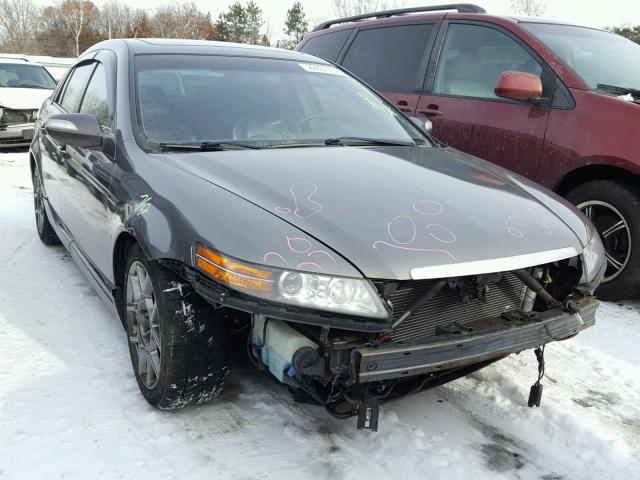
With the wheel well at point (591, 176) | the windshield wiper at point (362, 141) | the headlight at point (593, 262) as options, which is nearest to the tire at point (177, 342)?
the windshield wiper at point (362, 141)

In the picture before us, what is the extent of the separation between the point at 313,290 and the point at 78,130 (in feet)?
5.46

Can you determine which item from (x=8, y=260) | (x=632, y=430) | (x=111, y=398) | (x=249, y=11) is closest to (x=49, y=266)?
(x=8, y=260)

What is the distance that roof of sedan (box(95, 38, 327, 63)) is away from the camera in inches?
131

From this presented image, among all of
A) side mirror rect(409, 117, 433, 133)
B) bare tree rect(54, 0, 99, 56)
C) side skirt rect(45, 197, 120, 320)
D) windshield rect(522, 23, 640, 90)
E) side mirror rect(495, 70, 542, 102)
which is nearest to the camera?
side skirt rect(45, 197, 120, 320)

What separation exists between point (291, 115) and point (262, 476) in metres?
1.87

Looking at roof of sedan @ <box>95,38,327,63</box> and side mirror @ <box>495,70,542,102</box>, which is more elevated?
roof of sedan @ <box>95,38,327,63</box>

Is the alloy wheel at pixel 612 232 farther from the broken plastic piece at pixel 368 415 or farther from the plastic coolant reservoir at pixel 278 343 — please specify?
the plastic coolant reservoir at pixel 278 343

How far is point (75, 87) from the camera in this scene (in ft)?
13.5

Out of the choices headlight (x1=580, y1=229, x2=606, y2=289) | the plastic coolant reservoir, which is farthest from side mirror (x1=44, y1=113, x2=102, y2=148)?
headlight (x1=580, y1=229, x2=606, y2=289)

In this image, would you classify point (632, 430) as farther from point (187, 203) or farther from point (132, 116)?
point (132, 116)

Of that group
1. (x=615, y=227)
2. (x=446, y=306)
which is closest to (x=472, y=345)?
(x=446, y=306)

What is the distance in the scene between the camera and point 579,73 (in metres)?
4.11

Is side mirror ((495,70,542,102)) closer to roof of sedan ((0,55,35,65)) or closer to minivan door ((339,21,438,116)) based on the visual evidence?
minivan door ((339,21,438,116))

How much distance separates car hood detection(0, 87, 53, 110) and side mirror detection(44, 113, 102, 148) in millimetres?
7512
